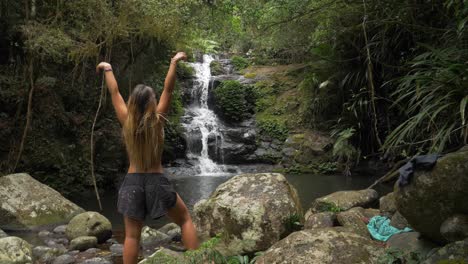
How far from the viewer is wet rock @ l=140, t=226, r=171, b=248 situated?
6227mm

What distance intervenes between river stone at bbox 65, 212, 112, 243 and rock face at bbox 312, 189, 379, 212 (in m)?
3.10

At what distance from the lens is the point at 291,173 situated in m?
13.6

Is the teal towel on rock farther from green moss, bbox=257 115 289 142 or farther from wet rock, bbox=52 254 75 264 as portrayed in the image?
green moss, bbox=257 115 289 142

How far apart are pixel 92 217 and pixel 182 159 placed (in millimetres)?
7838

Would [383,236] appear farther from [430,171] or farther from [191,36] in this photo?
[191,36]

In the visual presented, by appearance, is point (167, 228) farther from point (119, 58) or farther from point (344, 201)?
point (119, 58)

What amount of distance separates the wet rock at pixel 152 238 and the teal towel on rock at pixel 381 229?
115 inches

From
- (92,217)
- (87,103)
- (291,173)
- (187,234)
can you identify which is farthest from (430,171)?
(291,173)

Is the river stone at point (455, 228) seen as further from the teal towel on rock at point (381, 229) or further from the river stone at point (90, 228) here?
the river stone at point (90, 228)

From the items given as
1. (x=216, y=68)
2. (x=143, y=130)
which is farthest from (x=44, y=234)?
(x=216, y=68)

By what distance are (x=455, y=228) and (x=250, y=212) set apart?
238 centimetres

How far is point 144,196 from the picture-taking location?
3.26 metres

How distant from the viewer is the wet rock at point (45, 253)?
553cm

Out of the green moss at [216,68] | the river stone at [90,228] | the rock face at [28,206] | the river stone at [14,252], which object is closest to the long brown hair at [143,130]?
the river stone at [14,252]
